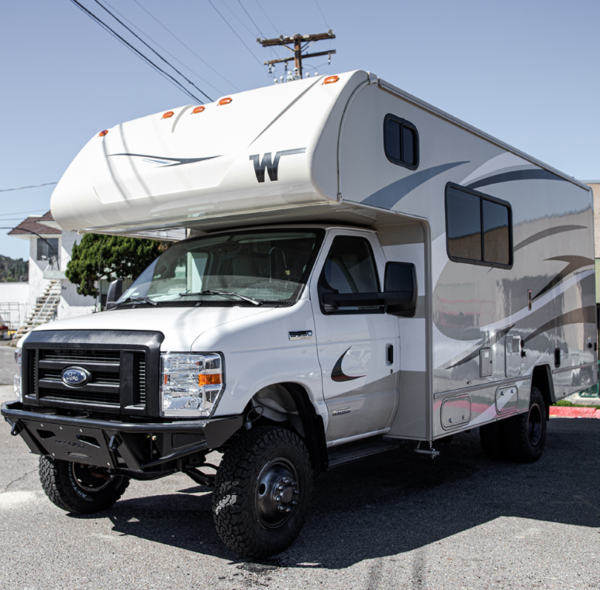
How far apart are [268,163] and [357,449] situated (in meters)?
2.47

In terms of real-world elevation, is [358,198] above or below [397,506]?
above

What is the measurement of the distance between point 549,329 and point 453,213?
8.48 ft

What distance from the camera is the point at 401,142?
5871 millimetres

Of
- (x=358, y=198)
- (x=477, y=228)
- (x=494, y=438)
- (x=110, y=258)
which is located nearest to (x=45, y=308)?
(x=110, y=258)

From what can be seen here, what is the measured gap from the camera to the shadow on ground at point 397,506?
16.3ft

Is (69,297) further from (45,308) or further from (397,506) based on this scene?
(397,506)

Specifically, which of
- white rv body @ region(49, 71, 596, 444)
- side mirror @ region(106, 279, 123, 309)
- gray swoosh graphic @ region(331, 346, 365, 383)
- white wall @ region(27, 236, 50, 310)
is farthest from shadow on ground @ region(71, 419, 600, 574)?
white wall @ region(27, 236, 50, 310)

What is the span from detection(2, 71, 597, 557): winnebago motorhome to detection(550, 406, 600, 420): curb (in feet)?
17.9

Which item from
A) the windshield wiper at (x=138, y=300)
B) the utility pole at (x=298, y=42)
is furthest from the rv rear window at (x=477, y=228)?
the utility pole at (x=298, y=42)

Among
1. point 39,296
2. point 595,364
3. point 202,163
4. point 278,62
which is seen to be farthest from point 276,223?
point 39,296

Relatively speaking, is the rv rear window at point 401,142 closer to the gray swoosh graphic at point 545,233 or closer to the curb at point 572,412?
the gray swoosh graphic at point 545,233

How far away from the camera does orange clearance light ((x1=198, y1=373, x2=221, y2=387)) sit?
167 inches

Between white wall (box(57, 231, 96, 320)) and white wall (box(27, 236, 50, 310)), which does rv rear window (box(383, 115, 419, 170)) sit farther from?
white wall (box(27, 236, 50, 310))

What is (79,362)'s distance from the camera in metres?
4.69
